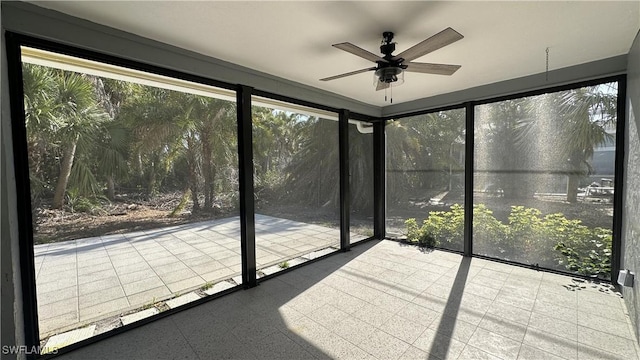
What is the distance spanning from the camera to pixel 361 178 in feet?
16.4

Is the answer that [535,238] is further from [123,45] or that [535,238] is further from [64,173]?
[64,173]

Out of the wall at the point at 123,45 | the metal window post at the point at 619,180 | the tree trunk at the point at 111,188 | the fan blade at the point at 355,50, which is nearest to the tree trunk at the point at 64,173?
the tree trunk at the point at 111,188

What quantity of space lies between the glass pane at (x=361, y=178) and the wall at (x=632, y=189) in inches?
122

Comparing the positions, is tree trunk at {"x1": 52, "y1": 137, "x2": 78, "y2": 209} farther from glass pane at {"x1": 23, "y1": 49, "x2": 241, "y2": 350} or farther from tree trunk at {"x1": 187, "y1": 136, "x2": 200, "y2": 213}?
tree trunk at {"x1": 187, "y1": 136, "x2": 200, "y2": 213}

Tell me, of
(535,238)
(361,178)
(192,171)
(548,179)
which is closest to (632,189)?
(548,179)

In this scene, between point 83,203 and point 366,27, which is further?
point 83,203

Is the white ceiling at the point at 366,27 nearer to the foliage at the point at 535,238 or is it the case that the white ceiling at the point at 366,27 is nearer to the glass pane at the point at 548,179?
the glass pane at the point at 548,179

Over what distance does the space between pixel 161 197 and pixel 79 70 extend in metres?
1.27

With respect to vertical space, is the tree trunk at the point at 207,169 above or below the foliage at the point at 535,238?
above

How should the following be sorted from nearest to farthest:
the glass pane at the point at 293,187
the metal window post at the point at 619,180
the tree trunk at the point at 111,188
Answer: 1. the tree trunk at the point at 111,188
2. the metal window post at the point at 619,180
3. the glass pane at the point at 293,187

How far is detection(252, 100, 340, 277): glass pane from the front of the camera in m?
3.52

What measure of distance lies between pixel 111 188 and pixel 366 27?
2.63 meters

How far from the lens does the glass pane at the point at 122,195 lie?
1.99 meters

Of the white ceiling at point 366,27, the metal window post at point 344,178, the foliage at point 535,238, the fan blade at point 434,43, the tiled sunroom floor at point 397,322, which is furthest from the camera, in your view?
A: the metal window post at point 344,178
